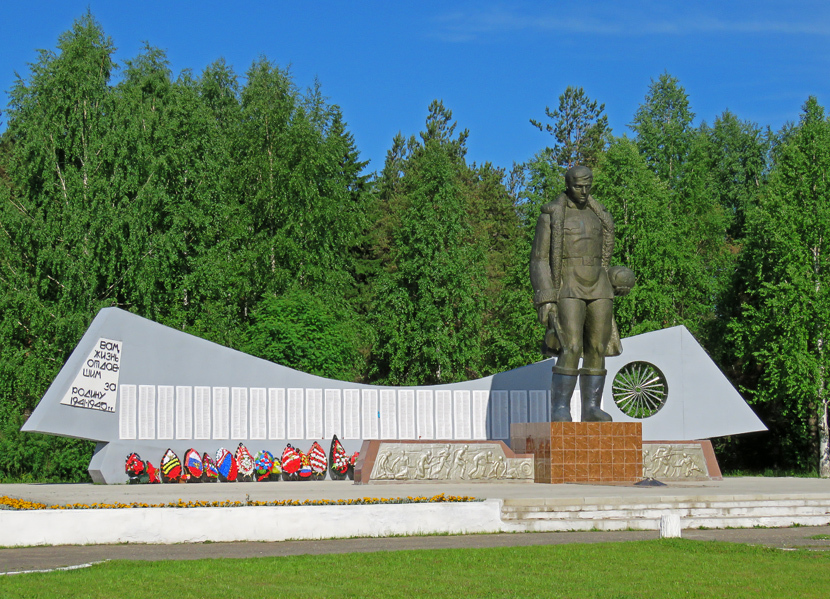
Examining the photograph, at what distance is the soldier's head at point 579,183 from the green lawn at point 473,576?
6.22m

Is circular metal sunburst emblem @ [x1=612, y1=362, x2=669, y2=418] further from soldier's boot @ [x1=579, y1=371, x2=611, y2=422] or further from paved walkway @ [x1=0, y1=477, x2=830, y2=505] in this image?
paved walkway @ [x1=0, y1=477, x2=830, y2=505]

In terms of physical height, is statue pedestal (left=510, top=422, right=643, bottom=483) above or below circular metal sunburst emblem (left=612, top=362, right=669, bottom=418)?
below

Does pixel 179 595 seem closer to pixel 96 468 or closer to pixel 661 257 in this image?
pixel 96 468

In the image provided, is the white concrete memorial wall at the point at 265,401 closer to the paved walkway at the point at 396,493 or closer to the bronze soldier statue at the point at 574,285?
the paved walkway at the point at 396,493

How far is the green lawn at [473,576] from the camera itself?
607 centimetres

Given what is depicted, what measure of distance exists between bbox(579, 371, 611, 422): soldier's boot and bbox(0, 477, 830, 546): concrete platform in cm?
176

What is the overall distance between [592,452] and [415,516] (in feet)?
15.0

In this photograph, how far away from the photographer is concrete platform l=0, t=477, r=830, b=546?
8.65 meters

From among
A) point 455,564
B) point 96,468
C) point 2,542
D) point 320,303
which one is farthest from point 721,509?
point 320,303

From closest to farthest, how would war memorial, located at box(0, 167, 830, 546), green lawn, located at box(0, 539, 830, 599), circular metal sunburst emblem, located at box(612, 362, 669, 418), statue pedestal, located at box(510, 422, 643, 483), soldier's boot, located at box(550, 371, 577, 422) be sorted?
green lawn, located at box(0, 539, 830, 599), war memorial, located at box(0, 167, 830, 546), statue pedestal, located at box(510, 422, 643, 483), soldier's boot, located at box(550, 371, 577, 422), circular metal sunburst emblem, located at box(612, 362, 669, 418)

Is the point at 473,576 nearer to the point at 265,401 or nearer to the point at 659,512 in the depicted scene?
the point at 659,512

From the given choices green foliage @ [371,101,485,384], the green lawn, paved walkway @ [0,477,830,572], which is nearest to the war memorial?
paved walkway @ [0,477,830,572]

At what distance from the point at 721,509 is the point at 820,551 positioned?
2191 mm

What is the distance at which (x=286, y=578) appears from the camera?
260 inches
